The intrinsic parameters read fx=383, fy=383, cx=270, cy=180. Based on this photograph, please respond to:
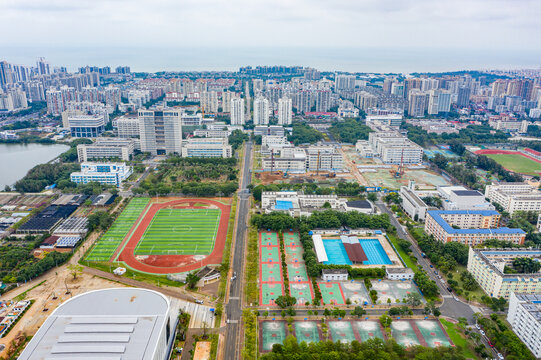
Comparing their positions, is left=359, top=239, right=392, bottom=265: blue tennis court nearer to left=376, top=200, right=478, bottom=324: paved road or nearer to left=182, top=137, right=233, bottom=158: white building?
left=376, top=200, right=478, bottom=324: paved road

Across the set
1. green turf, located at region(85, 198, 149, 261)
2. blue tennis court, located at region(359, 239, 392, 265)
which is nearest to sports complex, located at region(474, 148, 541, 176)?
blue tennis court, located at region(359, 239, 392, 265)

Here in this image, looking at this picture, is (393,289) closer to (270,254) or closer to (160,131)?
(270,254)

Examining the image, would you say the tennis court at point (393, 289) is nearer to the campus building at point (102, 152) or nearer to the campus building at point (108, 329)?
the campus building at point (108, 329)

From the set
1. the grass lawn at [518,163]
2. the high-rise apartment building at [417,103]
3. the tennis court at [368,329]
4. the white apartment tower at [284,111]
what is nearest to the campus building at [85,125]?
the white apartment tower at [284,111]

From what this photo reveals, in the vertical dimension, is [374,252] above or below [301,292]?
above

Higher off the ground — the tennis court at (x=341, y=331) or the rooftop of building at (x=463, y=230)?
the rooftop of building at (x=463, y=230)

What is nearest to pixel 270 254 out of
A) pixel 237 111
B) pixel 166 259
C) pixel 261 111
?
pixel 166 259
